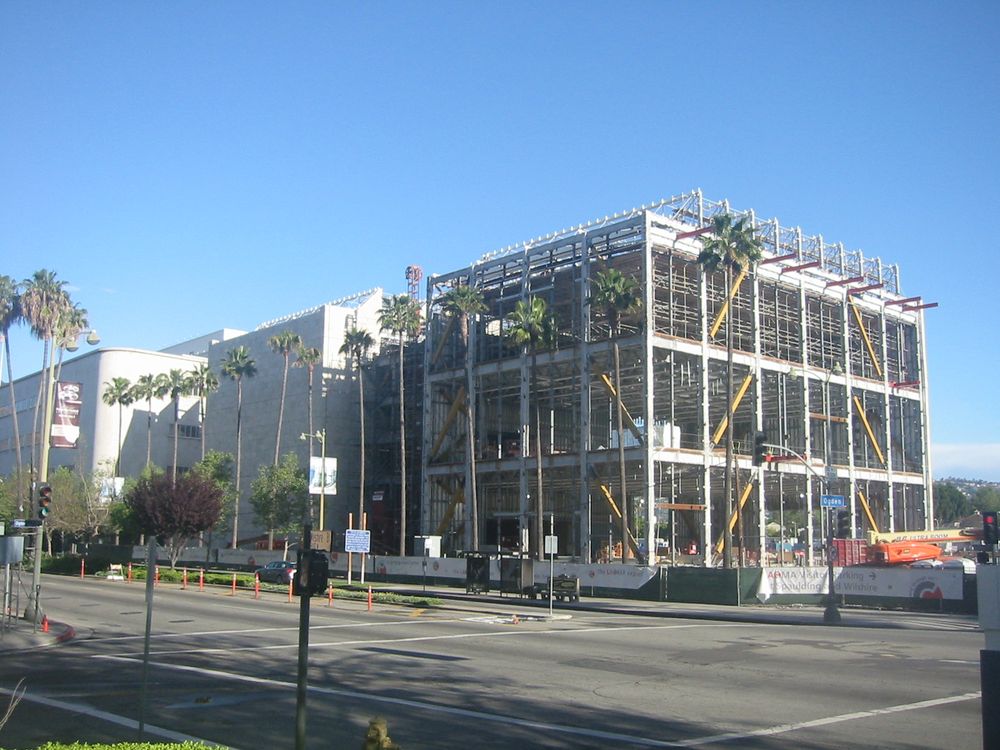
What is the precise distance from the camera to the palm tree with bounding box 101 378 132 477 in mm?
96312

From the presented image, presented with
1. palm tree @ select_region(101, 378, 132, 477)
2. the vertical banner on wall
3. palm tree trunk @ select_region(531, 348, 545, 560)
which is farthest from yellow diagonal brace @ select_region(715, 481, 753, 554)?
palm tree @ select_region(101, 378, 132, 477)

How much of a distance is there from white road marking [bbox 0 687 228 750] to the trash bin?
32.3 metres

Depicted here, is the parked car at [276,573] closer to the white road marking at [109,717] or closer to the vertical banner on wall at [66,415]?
the vertical banner on wall at [66,415]

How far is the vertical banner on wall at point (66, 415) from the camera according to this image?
4856cm

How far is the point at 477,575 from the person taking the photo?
155 ft

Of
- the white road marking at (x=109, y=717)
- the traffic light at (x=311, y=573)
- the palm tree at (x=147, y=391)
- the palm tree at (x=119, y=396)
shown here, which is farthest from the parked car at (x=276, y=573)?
the palm tree at (x=119, y=396)

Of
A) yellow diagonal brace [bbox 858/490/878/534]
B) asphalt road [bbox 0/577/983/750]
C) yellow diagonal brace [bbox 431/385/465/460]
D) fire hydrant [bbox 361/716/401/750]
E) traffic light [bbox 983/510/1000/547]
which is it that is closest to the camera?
fire hydrant [bbox 361/716/401/750]

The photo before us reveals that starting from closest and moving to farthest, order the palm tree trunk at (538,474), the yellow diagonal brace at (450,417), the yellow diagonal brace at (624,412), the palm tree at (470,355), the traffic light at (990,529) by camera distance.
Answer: the traffic light at (990,529) < the palm tree trunk at (538,474) < the yellow diagonal brace at (624,412) < the palm tree at (470,355) < the yellow diagonal brace at (450,417)

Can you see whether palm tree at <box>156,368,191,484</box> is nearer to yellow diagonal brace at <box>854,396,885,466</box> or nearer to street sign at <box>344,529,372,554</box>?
street sign at <box>344,529,372,554</box>

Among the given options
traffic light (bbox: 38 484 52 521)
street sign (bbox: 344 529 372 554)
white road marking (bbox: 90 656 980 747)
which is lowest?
white road marking (bbox: 90 656 980 747)

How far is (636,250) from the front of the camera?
63.9 metres

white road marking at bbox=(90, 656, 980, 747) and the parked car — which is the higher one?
white road marking at bbox=(90, 656, 980, 747)

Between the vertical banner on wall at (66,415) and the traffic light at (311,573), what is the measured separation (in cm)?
4319

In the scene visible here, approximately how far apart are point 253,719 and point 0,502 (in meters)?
79.8
